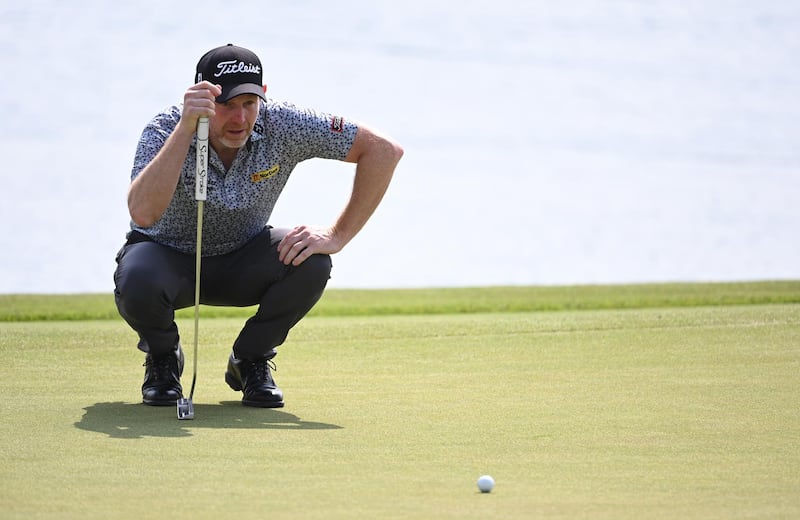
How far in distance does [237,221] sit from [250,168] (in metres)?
0.25

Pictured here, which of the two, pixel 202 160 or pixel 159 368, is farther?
pixel 159 368

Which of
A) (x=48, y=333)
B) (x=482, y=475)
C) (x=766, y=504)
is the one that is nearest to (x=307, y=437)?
(x=482, y=475)

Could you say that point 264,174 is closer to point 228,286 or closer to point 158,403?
point 228,286

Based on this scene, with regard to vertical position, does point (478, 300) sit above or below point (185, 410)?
above

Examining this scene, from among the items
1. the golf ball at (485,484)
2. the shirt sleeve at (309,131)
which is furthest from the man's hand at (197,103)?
the golf ball at (485,484)

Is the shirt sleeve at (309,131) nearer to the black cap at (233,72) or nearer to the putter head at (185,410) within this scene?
the black cap at (233,72)

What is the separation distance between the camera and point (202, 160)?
155 inches

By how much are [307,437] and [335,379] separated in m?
1.47

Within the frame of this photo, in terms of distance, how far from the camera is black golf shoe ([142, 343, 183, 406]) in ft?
13.7

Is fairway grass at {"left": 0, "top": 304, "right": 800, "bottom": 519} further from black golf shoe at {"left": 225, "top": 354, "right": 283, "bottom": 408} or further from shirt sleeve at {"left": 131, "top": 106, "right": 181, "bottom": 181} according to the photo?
shirt sleeve at {"left": 131, "top": 106, "right": 181, "bottom": 181}

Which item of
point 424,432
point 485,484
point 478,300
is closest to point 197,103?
point 424,432

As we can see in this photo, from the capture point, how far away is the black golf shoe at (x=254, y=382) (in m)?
4.18

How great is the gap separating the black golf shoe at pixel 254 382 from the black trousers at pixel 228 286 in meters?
0.04

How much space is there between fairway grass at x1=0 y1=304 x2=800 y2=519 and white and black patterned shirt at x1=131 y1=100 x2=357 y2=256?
2.05ft
